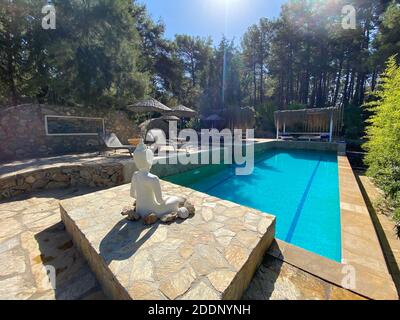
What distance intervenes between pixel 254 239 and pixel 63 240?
225 cm

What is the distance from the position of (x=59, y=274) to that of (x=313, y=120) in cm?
1368

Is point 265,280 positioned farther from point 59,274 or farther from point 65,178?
point 65,178

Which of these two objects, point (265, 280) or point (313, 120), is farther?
point (313, 120)

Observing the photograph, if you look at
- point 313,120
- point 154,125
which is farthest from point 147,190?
point 313,120

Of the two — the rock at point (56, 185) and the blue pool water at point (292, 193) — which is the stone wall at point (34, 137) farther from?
the blue pool water at point (292, 193)

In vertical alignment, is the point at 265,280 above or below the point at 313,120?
below

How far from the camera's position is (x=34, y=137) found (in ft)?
20.4

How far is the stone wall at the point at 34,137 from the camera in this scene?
18.9 feet

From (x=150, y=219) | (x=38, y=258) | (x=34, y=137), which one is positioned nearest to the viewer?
(x=38, y=258)

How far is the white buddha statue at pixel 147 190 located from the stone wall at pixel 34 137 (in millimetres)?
5749

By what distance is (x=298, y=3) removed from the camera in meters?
16.5

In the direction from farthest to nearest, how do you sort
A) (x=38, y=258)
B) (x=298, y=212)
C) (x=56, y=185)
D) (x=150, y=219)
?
(x=56, y=185)
(x=298, y=212)
(x=150, y=219)
(x=38, y=258)

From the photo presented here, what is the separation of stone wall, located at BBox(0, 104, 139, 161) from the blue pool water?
13.4 ft

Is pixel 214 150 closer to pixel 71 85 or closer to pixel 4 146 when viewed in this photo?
pixel 71 85
